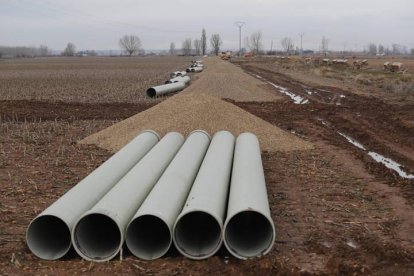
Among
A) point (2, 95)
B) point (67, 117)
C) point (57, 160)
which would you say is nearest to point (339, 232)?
point (57, 160)

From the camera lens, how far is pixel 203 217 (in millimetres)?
6113

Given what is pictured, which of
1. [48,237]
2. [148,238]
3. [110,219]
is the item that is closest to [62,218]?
[48,237]

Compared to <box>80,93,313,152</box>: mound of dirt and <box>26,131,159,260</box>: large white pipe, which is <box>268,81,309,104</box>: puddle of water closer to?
<box>80,93,313,152</box>: mound of dirt

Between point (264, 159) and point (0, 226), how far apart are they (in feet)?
18.6

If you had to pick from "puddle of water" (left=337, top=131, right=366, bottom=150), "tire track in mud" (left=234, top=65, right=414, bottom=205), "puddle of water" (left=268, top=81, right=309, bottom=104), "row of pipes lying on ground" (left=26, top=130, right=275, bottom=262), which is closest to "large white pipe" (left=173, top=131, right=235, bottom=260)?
"row of pipes lying on ground" (left=26, top=130, right=275, bottom=262)

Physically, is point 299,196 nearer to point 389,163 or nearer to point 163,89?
point 389,163

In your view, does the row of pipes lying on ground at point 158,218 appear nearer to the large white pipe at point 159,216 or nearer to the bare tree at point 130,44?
the large white pipe at point 159,216

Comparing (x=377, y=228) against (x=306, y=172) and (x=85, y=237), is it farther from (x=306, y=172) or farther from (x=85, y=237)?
(x=85, y=237)

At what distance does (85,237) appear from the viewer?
5598mm

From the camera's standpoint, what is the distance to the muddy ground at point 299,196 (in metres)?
5.33

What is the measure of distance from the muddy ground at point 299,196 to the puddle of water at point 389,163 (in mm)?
214

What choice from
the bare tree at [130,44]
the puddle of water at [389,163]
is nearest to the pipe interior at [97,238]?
the puddle of water at [389,163]

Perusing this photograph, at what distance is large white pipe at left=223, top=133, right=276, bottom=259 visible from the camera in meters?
5.41

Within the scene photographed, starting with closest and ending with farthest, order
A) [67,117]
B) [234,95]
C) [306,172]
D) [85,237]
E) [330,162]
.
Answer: [85,237] < [306,172] < [330,162] < [67,117] < [234,95]
